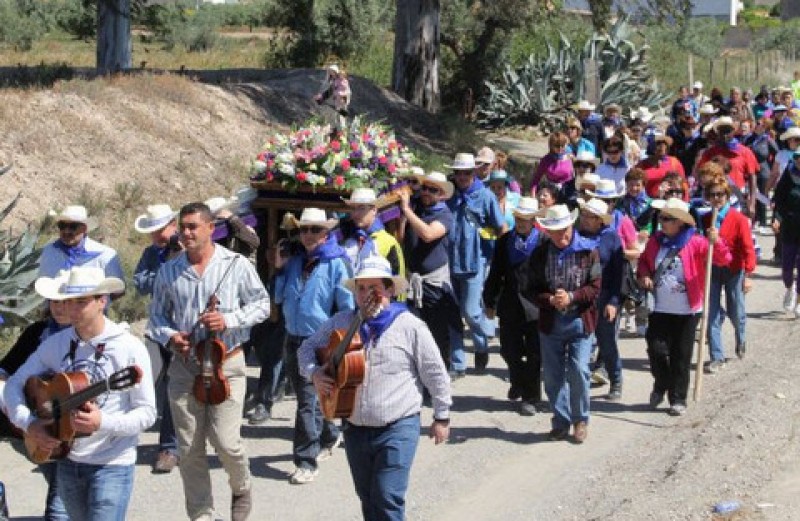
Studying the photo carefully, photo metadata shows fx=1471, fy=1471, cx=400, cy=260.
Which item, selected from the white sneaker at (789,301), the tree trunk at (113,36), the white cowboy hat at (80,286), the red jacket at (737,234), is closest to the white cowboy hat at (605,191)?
the red jacket at (737,234)

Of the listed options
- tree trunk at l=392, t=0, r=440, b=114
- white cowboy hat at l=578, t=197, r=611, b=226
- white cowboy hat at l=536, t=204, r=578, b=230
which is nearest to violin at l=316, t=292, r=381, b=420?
white cowboy hat at l=536, t=204, r=578, b=230

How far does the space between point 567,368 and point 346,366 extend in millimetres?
3686

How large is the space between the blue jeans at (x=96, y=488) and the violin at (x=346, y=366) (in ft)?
3.82

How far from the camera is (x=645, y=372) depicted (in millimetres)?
13422

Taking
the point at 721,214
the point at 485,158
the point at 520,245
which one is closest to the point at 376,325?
the point at 520,245

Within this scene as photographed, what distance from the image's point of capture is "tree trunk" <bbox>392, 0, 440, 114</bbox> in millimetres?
26062

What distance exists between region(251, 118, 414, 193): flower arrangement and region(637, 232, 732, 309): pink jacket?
228 cm

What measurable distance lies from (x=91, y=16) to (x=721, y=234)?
25738 millimetres

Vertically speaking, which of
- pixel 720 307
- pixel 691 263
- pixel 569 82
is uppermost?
pixel 569 82

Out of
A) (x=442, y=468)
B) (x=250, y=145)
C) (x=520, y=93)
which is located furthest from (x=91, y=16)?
(x=442, y=468)

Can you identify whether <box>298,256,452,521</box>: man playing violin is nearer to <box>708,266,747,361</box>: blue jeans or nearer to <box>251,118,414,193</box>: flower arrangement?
<box>251,118,414,193</box>: flower arrangement

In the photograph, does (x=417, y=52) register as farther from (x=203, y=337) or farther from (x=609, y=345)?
(x=203, y=337)

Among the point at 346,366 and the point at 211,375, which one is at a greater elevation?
the point at 346,366

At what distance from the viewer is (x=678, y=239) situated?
11.8 metres
